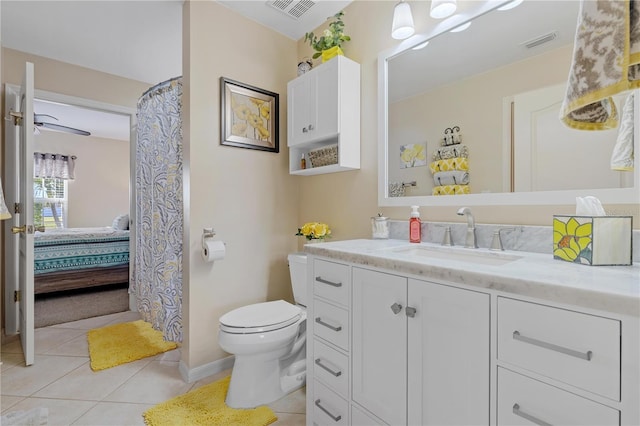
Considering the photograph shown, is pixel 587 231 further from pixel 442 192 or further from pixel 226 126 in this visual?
pixel 226 126

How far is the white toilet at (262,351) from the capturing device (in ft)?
5.16

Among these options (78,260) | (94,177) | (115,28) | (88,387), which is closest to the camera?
(88,387)

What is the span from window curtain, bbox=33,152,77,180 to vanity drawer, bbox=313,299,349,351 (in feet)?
21.6

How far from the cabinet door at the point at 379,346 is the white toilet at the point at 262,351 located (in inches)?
22.4

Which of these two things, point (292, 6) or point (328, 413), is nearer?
point (328, 413)

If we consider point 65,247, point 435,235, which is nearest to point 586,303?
point 435,235

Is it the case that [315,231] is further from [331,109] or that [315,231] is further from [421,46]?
[421,46]

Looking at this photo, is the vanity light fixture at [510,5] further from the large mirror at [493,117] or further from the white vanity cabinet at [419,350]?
the white vanity cabinet at [419,350]

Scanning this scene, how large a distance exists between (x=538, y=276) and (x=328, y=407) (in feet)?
3.29

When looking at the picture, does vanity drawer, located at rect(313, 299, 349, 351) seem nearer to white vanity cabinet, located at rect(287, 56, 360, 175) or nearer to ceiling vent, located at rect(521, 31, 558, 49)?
white vanity cabinet, located at rect(287, 56, 360, 175)

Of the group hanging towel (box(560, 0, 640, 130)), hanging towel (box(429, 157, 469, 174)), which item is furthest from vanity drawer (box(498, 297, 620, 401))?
hanging towel (box(429, 157, 469, 174))

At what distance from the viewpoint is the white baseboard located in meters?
1.91

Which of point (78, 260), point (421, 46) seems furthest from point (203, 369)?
point (78, 260)

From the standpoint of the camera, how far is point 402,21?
160cm
